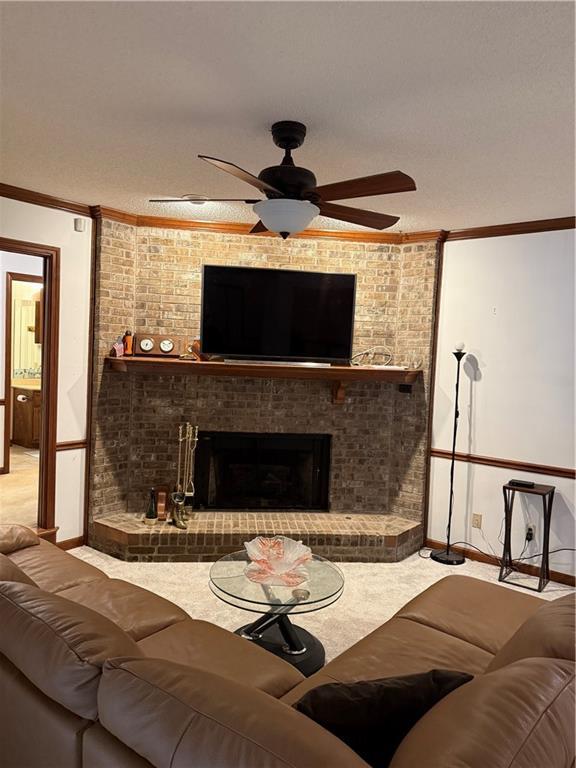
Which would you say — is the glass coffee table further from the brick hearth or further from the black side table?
the black side table

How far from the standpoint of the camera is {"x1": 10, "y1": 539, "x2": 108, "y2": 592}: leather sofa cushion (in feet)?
8.71

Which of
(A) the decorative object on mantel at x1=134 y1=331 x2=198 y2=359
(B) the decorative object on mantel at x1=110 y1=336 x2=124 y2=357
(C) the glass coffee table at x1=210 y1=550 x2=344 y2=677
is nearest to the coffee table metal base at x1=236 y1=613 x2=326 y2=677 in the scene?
(C) the glass coffee table at x1=210 y1=550 x2=344 y2=677

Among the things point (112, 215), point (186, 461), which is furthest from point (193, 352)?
point (112, 215)

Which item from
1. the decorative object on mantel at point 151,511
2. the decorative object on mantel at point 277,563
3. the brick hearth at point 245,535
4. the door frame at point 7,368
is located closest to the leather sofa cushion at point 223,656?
the decorative object on mantel at point 277,563

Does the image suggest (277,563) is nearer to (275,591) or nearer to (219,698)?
(275,591)

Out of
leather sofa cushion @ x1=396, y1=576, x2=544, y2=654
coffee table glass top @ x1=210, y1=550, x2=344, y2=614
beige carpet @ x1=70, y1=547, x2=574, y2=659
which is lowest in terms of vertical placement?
beige carpet @ x1=70, y1=547, x2=574, y2=659

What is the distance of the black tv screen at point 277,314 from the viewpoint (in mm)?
4574

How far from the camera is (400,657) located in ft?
7.27

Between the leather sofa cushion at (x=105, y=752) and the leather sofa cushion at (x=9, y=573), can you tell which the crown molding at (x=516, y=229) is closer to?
the leather sofa cushion at (x=9, y=573)

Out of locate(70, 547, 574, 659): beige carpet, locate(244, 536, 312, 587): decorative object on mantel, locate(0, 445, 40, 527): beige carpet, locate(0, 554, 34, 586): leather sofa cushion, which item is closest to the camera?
locate(0, 554, 34, 586): leather sofa cushion

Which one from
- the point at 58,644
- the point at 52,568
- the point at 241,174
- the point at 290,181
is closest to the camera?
the point at 58,644

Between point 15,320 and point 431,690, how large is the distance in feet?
25.3

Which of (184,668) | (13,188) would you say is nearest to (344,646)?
(184,668)

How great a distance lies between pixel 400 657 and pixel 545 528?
7.74 feet
